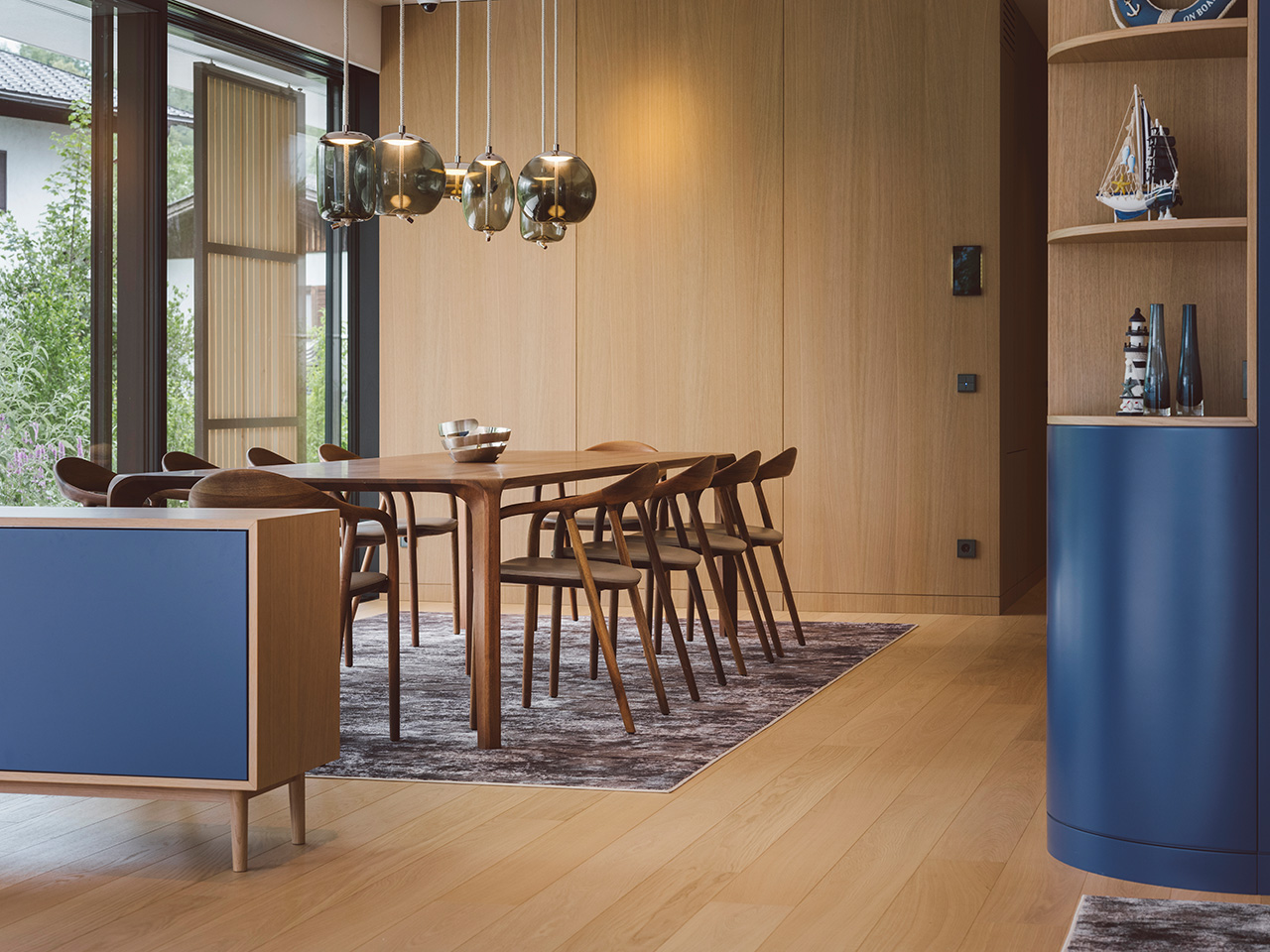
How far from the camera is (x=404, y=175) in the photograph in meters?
4.97

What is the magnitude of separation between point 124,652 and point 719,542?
9.88 ft

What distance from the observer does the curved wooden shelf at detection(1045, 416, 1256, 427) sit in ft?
10.0

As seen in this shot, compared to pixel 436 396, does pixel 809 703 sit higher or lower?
lower

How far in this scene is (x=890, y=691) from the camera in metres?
5.38

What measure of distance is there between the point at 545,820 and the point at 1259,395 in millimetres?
1883

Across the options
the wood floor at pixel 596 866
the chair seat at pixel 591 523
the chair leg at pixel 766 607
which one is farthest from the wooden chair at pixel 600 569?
the chair seat at pixel 591 523

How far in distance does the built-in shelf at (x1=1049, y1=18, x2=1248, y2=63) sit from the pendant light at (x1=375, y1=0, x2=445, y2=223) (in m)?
2.28

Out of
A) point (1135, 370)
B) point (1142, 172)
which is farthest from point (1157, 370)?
point (1142, 172)

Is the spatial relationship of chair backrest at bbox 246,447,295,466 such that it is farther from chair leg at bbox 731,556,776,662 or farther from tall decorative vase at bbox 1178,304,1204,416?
tall decorative vase at bbox 1178,304,1204,416

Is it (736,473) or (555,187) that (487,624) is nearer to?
(736,473)

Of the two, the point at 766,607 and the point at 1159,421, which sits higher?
the point at 1159,421

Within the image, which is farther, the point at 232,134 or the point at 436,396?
the point at 436,396

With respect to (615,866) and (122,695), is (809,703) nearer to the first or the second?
(615,866)

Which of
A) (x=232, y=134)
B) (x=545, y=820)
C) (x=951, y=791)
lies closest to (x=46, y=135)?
(x=232, y=134)
